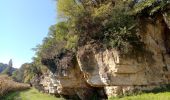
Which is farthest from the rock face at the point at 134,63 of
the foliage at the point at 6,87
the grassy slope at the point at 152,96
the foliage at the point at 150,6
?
the foliage at the point at 6,87

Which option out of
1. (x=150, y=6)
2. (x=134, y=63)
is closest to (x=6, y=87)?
(x=134, y=63)

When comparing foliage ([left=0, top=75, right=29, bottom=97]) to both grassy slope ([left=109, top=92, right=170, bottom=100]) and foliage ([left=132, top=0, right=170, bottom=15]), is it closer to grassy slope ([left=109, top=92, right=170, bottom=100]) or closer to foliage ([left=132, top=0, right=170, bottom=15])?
grassy slope ([left=109, top=92, right=170, bottom=100])

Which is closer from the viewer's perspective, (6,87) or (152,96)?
(152,96)

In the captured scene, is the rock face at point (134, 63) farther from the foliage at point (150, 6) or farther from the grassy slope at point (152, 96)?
the grassy slope at point (152, 96)

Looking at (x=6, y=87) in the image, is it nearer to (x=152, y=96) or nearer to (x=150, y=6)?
(x=150, y=6)

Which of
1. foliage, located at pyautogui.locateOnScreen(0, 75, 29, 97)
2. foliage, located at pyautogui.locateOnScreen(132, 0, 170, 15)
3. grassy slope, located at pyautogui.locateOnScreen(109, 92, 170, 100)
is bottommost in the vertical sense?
grassy slope, located at pyautogui.locateOnScreen(109, 92, 170, 100)

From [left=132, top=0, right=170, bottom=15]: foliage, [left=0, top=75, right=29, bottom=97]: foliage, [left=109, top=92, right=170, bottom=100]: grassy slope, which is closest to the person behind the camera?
[left=109, top=92, right=170, bottom=100]: grassy slope

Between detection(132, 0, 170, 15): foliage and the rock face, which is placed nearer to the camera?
detection(132, 0, 170, 15): foliage

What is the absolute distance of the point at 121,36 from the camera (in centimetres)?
1572

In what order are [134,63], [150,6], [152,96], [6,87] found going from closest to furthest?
[152,96] → [134,63] → [150,6] → [6,87]

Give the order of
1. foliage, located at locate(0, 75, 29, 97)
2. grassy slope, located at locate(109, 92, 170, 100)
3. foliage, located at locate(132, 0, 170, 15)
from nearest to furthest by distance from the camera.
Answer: grassy slope, located at locate(109, 92, 170, 100) → foliage, located at locate(132, 0, 170, 15) → foliage, located at locate(0, 75, 29, 97)

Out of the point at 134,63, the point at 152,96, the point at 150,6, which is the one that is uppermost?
the point at 150,6

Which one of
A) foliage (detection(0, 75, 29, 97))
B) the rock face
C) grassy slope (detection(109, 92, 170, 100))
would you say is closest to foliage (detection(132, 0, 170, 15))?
the rock face

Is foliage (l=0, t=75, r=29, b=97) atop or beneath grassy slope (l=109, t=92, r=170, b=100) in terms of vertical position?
atop
